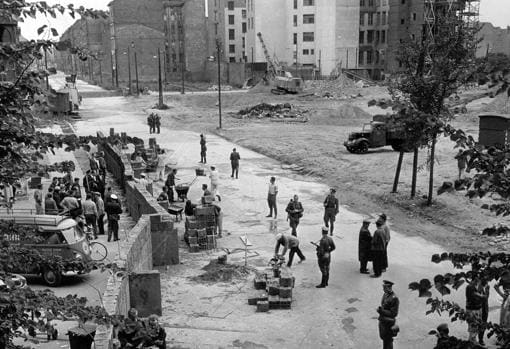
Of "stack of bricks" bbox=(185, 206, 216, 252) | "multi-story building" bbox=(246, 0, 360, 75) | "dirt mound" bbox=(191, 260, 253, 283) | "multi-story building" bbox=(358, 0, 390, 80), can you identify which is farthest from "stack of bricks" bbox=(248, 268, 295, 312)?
"multi-story building" bbox=(358, 0, 390, 80)

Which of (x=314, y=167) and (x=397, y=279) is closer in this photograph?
(x=397, y=279)

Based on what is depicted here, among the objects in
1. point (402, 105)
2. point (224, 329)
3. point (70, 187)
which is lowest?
point (224, 329)

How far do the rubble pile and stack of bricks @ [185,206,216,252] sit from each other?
1377 inches

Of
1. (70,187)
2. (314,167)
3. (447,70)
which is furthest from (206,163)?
(447,70)

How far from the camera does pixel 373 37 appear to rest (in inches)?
3558

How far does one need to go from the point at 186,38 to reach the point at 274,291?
327 ft

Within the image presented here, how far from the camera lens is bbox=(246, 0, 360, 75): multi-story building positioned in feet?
282

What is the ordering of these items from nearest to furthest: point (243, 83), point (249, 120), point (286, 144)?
1. point (286, 144)
2. point (249, 120)
3. point (243, 83)

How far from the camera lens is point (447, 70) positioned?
19844mm

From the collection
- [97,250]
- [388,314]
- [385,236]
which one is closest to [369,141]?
[385,236]

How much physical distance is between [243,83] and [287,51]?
8.83 meters

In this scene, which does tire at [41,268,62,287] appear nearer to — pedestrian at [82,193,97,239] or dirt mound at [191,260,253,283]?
dirt mound at [191,260,253,283]

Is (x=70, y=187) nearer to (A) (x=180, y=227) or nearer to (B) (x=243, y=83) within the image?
(A) (x=180, y=227)

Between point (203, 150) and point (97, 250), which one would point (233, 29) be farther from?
point (97, 250)
